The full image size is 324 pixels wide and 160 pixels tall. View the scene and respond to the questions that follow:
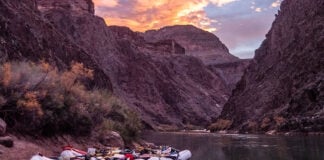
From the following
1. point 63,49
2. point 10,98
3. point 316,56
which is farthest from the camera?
point 316,56

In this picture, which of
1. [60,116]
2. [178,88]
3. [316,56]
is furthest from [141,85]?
[60,116]

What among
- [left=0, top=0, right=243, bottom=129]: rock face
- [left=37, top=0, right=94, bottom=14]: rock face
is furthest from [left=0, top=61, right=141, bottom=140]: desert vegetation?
[left=37, top=0, right=94, bottom=14]: rock face

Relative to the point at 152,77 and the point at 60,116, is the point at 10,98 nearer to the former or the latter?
the point at 60,116

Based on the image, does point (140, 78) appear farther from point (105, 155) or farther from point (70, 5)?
point (105, 155)

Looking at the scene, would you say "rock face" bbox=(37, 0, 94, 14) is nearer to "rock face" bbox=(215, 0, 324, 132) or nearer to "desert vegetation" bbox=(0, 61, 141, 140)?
"rock face" bbox=(215, 0, 324, 132)

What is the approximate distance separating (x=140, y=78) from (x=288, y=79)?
3216 inches

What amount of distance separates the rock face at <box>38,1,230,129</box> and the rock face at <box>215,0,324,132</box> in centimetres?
3995

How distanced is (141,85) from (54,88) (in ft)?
420

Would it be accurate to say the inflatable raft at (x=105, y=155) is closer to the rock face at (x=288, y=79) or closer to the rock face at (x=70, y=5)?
the rock face at (x=288, y=79)

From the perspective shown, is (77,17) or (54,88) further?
(77,17)

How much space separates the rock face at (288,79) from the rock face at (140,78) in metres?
39.9

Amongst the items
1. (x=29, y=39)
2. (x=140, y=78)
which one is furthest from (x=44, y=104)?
(x=140, y=78)

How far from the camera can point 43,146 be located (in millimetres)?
26844

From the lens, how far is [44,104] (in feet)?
93.4
